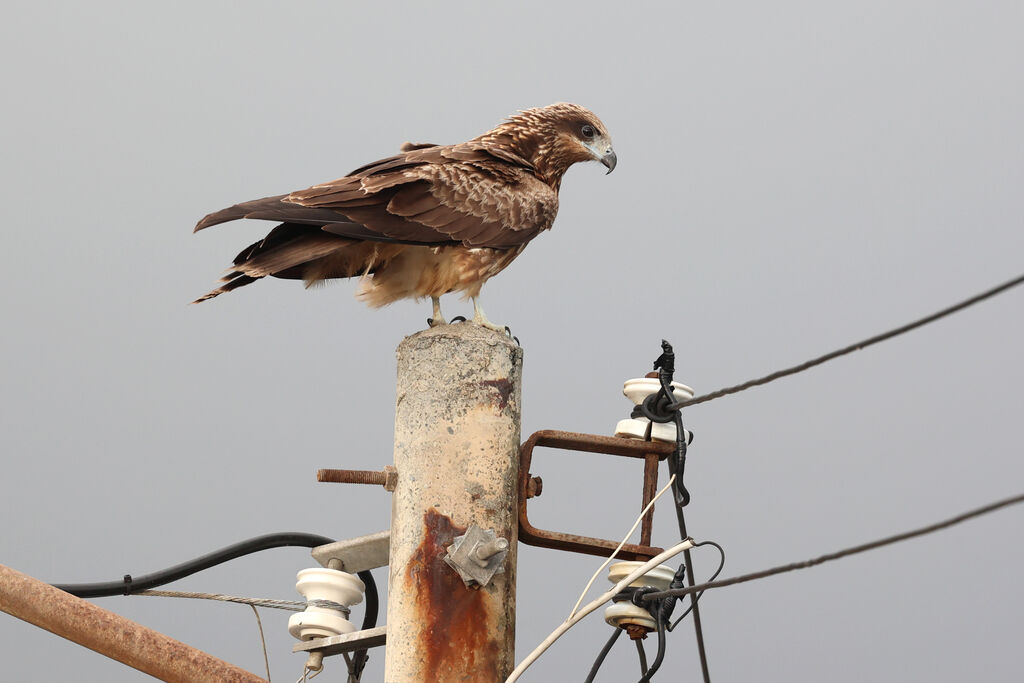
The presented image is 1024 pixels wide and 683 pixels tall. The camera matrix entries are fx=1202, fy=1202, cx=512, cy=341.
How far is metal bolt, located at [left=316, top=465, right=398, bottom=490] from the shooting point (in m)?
3.00

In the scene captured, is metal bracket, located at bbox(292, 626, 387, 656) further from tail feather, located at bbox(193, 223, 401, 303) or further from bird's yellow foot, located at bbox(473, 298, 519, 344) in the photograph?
tail feather, located at bbox(193, 223, 401, 303)

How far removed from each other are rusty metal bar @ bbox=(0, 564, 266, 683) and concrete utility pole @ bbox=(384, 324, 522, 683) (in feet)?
1.61

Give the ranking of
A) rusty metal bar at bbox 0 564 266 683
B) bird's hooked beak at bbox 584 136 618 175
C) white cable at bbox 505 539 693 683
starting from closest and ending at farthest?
white cable at bbox 505 539 693 683 < rusty metal bar at bbox 0 564 266 683 < bird's hooked beak at bbox 584 136 618 175

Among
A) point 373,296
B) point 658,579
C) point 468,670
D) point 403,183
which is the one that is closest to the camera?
point 468,670

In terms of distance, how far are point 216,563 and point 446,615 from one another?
3.67ft

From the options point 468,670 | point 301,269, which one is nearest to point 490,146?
point 301,269

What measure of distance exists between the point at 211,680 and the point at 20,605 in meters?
0.52

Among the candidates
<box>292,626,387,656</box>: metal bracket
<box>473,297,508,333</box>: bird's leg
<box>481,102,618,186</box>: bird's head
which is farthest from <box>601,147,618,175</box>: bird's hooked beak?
<box>292,626,387,656</box>: metal bracket

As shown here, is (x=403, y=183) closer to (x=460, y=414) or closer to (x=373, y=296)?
(x=373, y=296)

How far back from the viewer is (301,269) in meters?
3.51

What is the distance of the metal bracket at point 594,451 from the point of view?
3094 millimetres

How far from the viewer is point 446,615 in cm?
287

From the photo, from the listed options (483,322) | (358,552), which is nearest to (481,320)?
(483,322)

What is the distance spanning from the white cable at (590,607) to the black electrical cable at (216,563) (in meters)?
0.91
